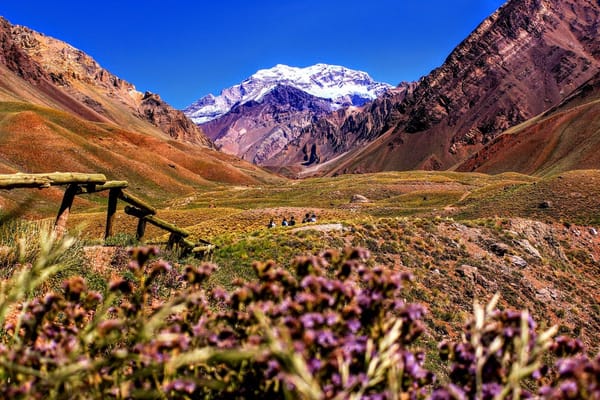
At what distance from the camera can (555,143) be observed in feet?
348

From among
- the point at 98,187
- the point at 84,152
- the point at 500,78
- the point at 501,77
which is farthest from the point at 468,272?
the point at 501,77

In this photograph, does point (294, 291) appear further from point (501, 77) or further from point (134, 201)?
point (501, 77)

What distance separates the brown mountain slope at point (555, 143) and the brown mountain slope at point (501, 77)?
34.3 metres

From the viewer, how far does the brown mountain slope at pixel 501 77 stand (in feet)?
539

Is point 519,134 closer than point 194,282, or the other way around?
point 194,282

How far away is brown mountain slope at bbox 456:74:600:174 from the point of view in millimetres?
89844

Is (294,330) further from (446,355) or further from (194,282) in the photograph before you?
(446,355)

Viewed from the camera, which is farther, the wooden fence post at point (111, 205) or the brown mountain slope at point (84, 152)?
the brown mountain slope at point (84, 152)

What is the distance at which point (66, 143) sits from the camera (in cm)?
7231

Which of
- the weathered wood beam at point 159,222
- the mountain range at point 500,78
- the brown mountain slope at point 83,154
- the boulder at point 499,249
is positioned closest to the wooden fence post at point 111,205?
the weathered wood beam at point 159,222

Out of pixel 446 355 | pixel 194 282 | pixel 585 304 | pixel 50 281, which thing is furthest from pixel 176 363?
pixel 585 304

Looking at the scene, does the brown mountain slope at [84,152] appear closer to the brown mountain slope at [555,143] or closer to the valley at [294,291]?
the valley at [294,291]

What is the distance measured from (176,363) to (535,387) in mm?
12460

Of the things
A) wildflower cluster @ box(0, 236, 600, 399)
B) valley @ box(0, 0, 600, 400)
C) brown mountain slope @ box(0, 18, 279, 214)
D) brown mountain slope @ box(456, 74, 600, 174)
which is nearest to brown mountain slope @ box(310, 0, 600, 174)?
brown mountain slope @ box(456, 74, 600, 174)
